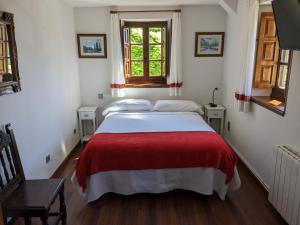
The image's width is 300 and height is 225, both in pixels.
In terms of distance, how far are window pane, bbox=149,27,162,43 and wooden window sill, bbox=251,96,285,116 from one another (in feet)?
6.55

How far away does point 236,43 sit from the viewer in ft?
11.8

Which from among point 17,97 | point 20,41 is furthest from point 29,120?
point 20,41

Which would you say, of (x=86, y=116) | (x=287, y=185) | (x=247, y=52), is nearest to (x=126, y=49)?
(x=86, y=116)

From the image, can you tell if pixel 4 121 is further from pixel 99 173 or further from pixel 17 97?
pixel 99 173

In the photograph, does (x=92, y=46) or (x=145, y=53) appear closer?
(x=92, y=46)

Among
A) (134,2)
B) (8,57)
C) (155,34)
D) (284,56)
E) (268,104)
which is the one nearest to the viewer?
(8,57)

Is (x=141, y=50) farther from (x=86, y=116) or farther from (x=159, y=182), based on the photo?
(x=159, y=182)

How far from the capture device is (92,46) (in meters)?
4.18

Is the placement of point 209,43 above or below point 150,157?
above

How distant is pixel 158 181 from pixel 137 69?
2391mm

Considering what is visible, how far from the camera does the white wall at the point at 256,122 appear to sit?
2240 millimetres

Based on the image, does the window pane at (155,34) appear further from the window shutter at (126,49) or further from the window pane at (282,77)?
the window pane at (282,77)

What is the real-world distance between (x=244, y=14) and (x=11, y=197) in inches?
130

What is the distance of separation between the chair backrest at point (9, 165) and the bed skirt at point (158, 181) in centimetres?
62
